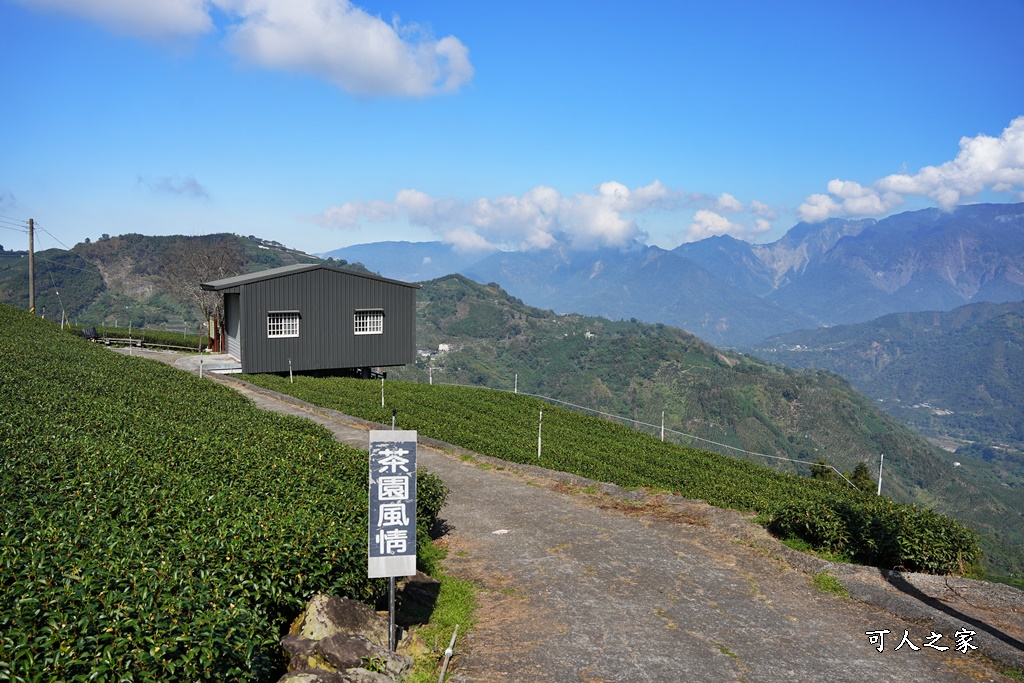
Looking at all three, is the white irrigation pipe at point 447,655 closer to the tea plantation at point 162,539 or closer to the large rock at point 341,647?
the large rock at point 341,647

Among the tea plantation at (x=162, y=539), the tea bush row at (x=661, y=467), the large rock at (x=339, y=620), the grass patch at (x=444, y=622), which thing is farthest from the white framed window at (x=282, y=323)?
the large rock at (x=339, y=620)

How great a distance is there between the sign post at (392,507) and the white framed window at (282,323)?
26729 mm

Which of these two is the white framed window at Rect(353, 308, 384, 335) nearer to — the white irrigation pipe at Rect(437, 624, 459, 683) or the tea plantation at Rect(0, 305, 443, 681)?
the tea plantation at Rect(0, 305, 443, 681)

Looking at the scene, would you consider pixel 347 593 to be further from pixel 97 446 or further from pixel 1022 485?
pixel 1022 485

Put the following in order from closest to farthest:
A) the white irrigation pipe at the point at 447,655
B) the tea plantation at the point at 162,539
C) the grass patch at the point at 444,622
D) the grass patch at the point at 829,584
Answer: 1. the tea plantation at the point at 162,539
2. the white irrigation pipe at the point at 447,655
3. the grass patch at the point at 444,622
4. the grass patch at the point at 829,584

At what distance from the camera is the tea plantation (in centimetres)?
486

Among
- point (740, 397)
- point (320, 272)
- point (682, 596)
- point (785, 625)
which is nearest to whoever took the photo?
point (785, 625)

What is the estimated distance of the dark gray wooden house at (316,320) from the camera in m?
31.4

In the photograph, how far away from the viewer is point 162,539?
6852 millimetres

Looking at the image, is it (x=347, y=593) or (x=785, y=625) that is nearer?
(x=347, y=593)

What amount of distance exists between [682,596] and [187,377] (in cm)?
1884

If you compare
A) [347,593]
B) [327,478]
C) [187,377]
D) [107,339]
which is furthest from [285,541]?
[107,339]

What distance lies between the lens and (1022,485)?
163 meters

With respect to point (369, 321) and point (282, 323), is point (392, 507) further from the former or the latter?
point (369, 321)
